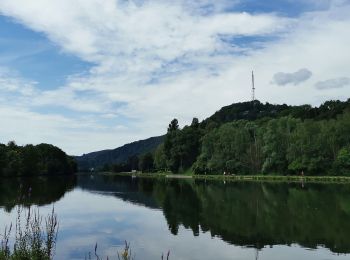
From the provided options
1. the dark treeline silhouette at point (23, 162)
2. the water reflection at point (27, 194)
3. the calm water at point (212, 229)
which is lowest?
the calm water at point (212, 229)

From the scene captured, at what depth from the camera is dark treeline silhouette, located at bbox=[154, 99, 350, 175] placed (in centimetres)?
10606

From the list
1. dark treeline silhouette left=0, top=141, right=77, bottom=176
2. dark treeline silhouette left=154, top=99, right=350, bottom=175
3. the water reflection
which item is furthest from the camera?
dark treeline silhouette left=0, top=141, right=77, bottom=176

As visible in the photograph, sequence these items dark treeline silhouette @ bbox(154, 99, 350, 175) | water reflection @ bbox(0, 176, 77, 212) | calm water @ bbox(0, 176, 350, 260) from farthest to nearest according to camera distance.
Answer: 1. dark treeline silhouette @ bbox(154, 99, 350, 175)
2. calm water @ bbox(0, 176, 350, 260)
3. water reflection @ bbox(0, 176, 77, 212)

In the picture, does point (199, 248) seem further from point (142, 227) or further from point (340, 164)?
point (340, 164)

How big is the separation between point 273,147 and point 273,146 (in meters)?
0.26

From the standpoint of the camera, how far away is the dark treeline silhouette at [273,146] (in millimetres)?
106062

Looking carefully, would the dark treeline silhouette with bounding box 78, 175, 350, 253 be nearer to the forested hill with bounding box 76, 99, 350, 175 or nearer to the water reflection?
the water reflection

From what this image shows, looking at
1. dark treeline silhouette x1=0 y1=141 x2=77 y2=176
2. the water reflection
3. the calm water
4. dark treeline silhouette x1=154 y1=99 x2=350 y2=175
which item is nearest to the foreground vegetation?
dark treeline silhouette x1=154 y1=99 x2=350 y2=175

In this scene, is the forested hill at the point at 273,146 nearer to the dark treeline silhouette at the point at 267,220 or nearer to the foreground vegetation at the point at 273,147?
the foreground vegetation at the point at 273,147

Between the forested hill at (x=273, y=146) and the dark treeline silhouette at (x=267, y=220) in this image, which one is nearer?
the dark treeline silhouette at (x=267, y=220)

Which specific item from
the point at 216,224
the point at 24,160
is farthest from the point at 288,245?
the point at 24,160

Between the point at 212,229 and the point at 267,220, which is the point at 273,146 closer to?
the point at 267,220

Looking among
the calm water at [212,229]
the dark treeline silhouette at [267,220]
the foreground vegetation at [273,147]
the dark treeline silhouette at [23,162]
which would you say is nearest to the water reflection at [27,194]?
the calm water at [212,229]

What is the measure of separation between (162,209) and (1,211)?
15.9 metres
